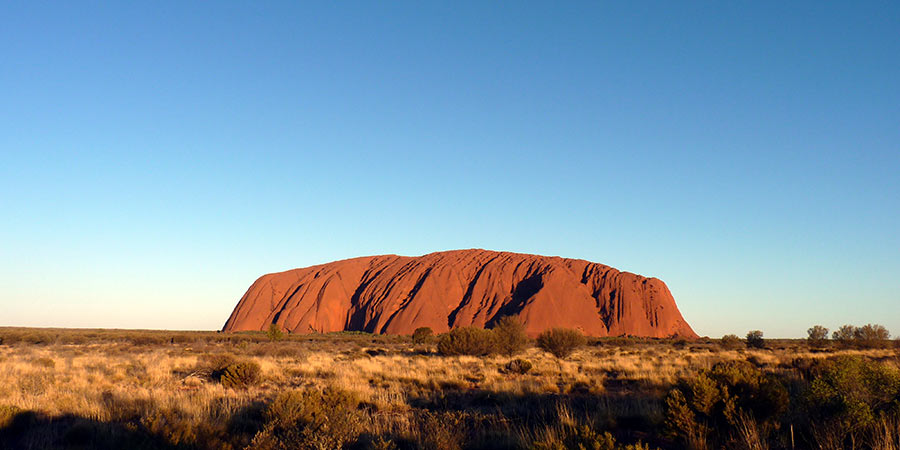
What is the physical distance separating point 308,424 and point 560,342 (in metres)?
23.0

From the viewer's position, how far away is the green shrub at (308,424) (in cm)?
584

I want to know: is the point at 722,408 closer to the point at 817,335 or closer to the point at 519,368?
the point at 519,368

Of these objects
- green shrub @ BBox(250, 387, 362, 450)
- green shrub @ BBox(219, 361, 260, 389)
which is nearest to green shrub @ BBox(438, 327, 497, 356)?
green shrub @ BBox(219, 361, 260, 389)

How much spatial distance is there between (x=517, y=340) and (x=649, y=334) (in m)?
58.7

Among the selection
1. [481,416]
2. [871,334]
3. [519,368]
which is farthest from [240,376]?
[871,334]

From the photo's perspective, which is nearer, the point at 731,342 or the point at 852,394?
the point at 852,394

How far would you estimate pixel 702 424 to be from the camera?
21.6 feet

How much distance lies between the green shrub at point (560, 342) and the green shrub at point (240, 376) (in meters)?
17.8

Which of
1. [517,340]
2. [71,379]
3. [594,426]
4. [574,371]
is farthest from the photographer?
[517,340]

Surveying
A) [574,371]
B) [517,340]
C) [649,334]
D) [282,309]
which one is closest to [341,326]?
[282,309]

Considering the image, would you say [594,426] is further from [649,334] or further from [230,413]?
[649,334]

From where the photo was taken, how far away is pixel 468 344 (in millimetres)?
26375

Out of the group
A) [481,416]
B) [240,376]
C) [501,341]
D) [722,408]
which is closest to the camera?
[722,408]

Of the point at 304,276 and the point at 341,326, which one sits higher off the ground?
the point at 304,276
